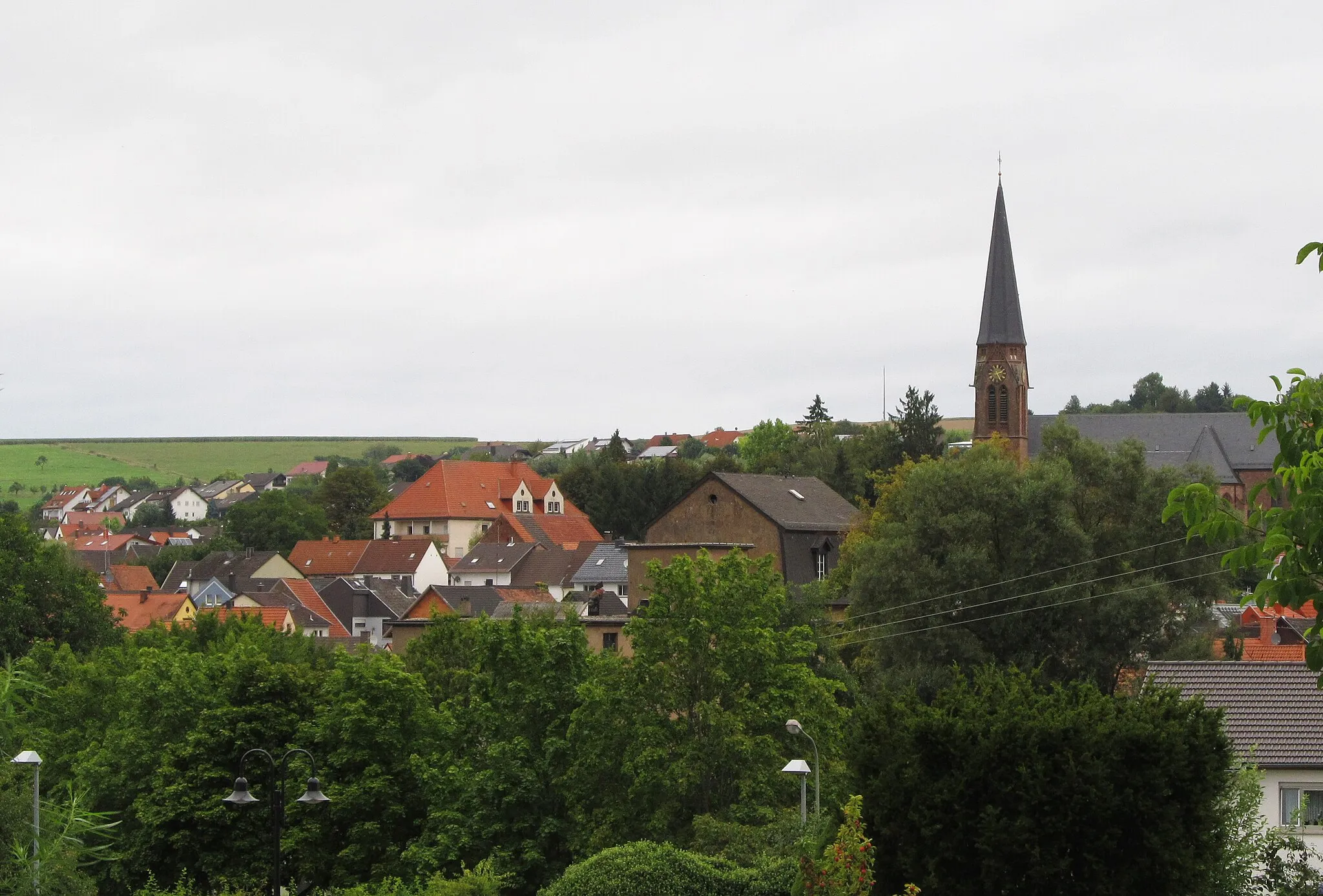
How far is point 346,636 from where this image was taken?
85.4 metres

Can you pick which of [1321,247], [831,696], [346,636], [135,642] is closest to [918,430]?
[346,636]

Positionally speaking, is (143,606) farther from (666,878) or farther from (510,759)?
(666,878)

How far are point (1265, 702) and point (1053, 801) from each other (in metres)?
9.43

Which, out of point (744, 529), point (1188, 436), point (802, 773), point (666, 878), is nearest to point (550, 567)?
point (744, 529)

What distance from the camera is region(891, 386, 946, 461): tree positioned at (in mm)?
84375

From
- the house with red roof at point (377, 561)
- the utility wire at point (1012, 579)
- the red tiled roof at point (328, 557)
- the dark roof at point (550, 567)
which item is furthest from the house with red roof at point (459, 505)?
the utility wire at point (1012, 579)

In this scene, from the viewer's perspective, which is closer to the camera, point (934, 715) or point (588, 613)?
point (934, 715)

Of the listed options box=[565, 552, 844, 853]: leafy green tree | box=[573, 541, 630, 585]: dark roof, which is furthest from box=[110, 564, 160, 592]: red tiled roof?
box=[565, 552, 844, 853]: leafy green tree

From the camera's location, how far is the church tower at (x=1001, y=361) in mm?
102250

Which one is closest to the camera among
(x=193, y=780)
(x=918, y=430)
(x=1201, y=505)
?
(x=1201, y=505)

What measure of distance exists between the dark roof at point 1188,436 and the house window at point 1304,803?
286 ft

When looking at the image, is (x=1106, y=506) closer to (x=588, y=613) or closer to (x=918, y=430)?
(x=588, y=613)

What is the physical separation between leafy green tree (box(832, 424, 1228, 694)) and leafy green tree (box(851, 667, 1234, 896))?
2525cm

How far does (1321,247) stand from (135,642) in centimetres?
4668
